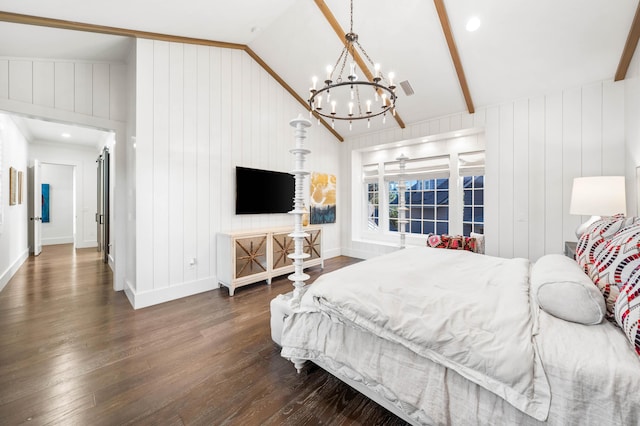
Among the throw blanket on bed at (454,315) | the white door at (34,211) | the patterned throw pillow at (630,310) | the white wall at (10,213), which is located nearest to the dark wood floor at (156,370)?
the throw blanket on bed at (454,315)

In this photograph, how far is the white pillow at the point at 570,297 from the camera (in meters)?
1.05

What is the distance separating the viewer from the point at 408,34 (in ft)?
9.93

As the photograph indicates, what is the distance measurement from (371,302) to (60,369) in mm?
2195

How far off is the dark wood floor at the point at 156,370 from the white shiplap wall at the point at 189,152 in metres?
0.49

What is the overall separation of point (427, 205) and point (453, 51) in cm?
259

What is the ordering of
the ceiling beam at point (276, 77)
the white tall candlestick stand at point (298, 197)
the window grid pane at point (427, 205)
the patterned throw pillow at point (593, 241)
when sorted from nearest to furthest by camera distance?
the patterned throw pillow at point (593, 241)
the white tall candlestick stand at point (298, 197)
the ceiling beam at point (276, 77)
the window grid pane at point (427, 205)

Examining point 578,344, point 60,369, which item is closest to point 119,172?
point 60,369

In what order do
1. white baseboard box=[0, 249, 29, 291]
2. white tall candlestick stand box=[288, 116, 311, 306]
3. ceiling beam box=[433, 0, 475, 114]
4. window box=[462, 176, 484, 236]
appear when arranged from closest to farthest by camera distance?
1. white tall candlestick stand box=[288, 116, 311, 306]
2. ceiling beam box=[433, 0, 475, 114]
3. white baseboard box=[0, 249, 29, 291]
4. window box=[462, 176, 484, 236]

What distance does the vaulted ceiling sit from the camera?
2400 millimetres

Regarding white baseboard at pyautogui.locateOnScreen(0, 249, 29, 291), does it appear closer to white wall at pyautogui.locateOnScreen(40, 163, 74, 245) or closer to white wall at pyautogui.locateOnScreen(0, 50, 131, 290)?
white wall at pyautogui.locateOnScreen(0, 50, 131, 290)

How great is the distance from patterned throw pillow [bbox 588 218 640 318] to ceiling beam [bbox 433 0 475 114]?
2582 millimetres

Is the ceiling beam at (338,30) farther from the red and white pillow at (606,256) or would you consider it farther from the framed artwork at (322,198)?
the red and white pillow at (606,256)

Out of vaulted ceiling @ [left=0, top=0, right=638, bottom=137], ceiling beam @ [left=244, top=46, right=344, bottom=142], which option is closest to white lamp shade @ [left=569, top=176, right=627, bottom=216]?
vaulted ceiling @ [left=0, top=0, right=638, bottom=137]

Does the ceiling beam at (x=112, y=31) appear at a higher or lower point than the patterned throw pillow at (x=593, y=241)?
higher
